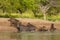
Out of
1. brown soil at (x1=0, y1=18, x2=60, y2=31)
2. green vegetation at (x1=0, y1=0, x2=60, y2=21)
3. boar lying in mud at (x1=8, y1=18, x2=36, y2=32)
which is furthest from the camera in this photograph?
green vegetation at (x1=0, y1=0, x2=60, y2=21)

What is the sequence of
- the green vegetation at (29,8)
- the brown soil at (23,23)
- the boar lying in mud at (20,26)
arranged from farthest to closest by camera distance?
the green vegetation at (29,8) < the brown soil at (23,23) < the boar lying in mud at (20,26)

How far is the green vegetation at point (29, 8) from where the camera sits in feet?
125

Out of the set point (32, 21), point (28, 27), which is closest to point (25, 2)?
point (32, 21)

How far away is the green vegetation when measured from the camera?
38078 mm

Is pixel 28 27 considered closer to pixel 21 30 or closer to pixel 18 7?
pixel 21 30

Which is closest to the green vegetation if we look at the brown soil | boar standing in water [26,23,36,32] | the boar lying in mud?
the brown soil

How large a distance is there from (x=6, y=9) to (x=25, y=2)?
300 cm

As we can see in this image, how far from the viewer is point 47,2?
44.5 m

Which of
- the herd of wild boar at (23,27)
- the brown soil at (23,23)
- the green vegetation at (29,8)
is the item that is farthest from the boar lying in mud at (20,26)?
the green vegetation at (29,8)

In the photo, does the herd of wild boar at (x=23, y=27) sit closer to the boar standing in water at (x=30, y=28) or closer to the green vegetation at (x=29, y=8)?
the boar standing in water at (x=30, y=28)

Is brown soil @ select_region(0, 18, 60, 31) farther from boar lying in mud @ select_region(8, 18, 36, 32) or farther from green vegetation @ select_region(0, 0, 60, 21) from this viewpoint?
green vegetation @ select_region(0, 0, 60, 21)

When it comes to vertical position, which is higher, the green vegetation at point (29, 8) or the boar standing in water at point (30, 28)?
the green vegetation at point (29, 8)

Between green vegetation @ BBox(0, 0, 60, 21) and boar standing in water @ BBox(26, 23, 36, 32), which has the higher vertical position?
green vegetation @ BBox(0, 0, 60, 21)

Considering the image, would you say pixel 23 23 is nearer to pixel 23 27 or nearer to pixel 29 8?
pixel 23 27
